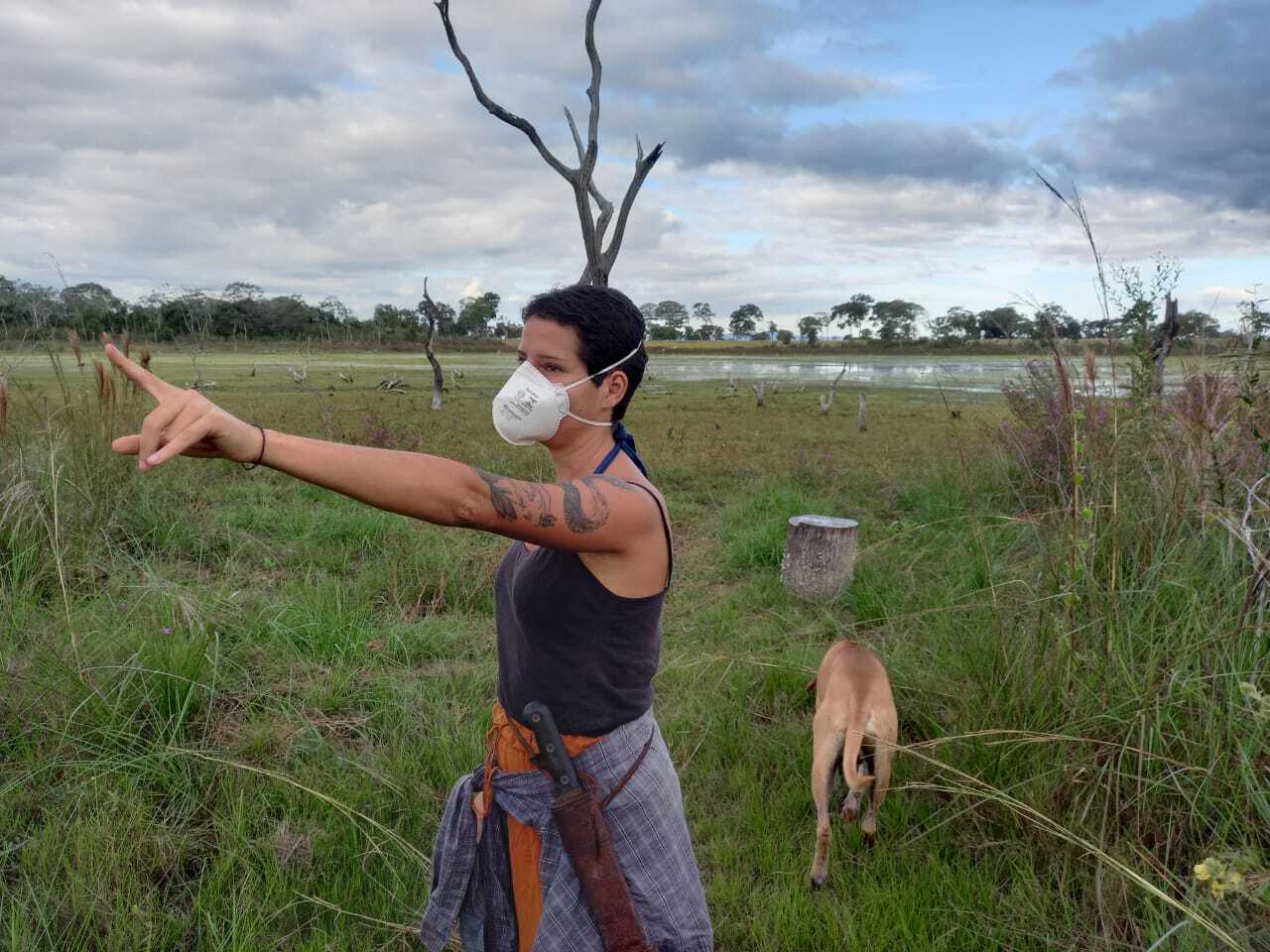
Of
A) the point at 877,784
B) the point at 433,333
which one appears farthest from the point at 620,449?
the point at 433,333

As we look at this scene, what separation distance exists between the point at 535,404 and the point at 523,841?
3.32 feet

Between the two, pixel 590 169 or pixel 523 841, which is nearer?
pixel 523 841

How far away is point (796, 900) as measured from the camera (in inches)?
116

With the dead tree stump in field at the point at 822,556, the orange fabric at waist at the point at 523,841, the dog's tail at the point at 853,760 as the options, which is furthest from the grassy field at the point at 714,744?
Answer: the orange fabric at waist at the point at 523,841

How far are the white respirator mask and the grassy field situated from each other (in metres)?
1.60

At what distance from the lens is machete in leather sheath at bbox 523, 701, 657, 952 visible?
71.6 inches

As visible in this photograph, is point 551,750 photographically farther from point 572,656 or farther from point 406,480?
point 406,480

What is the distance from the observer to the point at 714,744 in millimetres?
4047

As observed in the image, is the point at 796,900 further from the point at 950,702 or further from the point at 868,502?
the point at 868,502

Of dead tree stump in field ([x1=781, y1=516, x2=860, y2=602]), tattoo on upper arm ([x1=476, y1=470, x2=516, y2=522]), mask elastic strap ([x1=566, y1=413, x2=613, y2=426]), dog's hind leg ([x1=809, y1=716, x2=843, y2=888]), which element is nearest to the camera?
tattoo on upper arm ([x1=476, y1=470, x2=516, y2=522])

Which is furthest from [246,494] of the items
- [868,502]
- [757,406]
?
[757,406]

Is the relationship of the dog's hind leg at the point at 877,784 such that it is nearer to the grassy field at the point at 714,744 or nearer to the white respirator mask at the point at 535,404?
the grassy field at the point at 714,744

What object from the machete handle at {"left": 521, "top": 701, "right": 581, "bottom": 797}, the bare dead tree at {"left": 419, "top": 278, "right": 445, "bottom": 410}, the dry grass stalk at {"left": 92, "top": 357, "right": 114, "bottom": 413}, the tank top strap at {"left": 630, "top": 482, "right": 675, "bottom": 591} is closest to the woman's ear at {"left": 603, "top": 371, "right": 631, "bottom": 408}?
the tank top strap at {"left": 630, "top": 482, "right": 675, "bottom": 591}

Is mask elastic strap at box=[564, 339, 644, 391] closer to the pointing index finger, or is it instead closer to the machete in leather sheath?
the machete in leather sheath
